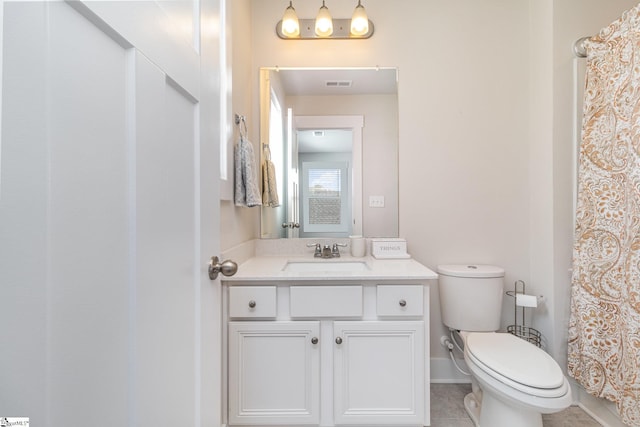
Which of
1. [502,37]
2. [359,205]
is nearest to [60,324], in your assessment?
[359,205]

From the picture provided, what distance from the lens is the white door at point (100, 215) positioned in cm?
32

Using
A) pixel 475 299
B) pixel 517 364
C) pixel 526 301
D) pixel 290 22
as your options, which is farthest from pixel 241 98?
pixel 526 301

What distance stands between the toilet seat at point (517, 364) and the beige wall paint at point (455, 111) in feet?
1.69

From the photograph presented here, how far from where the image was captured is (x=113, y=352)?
44 centimetres

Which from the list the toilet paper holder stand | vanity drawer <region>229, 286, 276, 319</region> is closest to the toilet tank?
the toilet paper holder stand

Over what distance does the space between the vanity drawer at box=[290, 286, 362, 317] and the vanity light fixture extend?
61.2 inches

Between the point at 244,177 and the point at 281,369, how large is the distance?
0.94m

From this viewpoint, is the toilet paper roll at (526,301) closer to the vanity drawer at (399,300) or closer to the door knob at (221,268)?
the vanity drawer at (399,300)

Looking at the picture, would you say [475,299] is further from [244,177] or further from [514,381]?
[244,177]

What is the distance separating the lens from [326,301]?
1.32 metres

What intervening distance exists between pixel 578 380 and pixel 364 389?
4.04ft

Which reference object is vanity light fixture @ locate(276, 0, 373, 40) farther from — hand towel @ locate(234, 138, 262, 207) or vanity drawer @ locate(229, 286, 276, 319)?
vanity drawer @ locate(229, 286, 276, 319)

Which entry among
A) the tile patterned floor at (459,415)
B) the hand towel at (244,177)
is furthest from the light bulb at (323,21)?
the tile patterned floor at (459,415)

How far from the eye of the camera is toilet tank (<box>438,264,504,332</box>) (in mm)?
1692
